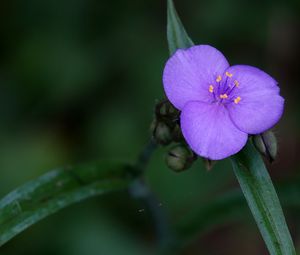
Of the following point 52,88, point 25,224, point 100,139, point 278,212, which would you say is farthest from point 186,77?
point 52,88

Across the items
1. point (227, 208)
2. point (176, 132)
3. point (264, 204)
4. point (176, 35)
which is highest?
point (176, 35)

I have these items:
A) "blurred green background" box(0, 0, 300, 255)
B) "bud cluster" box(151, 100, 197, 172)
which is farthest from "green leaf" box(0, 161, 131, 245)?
"blurred green background" box(0, 0, 300, 255)

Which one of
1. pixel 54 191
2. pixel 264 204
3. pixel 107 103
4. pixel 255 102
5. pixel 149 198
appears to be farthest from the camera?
pixel 107 103

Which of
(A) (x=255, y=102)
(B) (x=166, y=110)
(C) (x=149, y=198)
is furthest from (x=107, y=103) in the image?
(A) (x=255, y=102)

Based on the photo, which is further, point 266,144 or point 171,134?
point 171,134

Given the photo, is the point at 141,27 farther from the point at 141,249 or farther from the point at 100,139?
the point at 141,249

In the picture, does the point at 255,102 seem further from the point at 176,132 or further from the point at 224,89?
the point at 176,132

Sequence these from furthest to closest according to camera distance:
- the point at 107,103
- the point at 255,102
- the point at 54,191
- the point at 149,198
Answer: the point at 107,103 → the point at 149,198 → the point at 54,191 → the point at 255,102

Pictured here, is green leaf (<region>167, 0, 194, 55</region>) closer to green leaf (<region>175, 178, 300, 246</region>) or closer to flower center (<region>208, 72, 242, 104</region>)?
flower center (<region>208, 72, 242, 104</region>)
